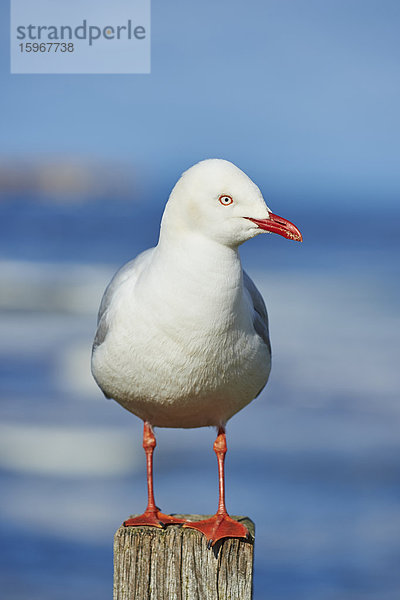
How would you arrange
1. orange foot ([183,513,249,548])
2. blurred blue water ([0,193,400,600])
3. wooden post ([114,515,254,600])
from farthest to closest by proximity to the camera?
blurred blue water ([0,193,400,600]) → orange foot ([183,513,249,548]) → wooden post ([114,515,254,600])

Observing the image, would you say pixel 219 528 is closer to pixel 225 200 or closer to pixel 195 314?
pixel 195 314

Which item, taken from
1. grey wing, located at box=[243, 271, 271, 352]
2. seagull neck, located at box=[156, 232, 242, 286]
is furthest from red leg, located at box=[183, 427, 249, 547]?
seagull neck, located at box=[156, 232, 242, 286]

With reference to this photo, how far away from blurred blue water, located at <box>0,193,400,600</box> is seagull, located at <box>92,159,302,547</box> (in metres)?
4.12

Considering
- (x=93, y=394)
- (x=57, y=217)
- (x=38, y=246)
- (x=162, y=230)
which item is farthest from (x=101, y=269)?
(x=162, y=230)

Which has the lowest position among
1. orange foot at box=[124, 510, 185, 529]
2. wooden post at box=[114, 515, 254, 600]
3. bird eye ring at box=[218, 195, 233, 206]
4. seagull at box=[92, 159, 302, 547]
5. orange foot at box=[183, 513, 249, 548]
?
wooden post at box=[114, 515, 254, 600]

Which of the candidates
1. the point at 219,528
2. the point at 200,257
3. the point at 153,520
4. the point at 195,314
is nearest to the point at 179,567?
the point at 219,528

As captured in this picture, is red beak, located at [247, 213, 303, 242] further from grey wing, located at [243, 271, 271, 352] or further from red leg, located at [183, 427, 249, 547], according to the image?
red leg, located at [183, 427, 249, 547]

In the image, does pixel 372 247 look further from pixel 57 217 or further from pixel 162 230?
pixel 162 230

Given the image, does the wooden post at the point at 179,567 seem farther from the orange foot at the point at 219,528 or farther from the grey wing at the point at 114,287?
the grey wing at the point at 114,287

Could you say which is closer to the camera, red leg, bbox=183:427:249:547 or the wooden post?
the wooden post

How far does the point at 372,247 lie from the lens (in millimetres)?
31906

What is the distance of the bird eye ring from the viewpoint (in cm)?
392

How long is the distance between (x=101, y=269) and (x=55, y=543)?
617 inches

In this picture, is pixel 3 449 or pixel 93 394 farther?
pixel 93 394
